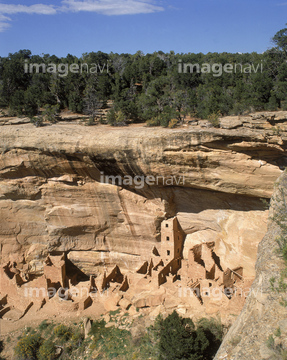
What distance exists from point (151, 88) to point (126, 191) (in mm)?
7539

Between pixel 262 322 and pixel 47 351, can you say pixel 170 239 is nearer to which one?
pixel 47 351

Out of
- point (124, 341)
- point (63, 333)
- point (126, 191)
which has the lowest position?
point (63, 333)

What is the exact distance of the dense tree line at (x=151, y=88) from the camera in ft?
42.9

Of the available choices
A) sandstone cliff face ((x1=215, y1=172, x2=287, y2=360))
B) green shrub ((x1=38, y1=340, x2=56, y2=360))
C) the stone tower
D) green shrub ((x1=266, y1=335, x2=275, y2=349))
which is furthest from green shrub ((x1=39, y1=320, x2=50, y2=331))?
green shrub ((x1=266, y1=335, x2=275, y2=349))

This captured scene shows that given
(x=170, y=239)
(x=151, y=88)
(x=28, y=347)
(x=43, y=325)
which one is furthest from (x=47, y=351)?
(x=151, y=88)

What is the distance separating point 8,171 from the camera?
1351cm

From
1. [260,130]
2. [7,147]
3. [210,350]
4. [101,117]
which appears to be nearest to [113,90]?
[101,117]

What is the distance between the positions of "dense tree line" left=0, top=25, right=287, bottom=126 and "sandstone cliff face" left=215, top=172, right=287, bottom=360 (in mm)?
5780

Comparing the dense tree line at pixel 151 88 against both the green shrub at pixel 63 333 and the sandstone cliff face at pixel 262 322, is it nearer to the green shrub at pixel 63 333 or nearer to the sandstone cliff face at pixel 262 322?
the sandstone cliff face at pixel 262 322

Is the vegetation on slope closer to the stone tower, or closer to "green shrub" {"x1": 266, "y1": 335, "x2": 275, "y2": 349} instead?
the stone tower

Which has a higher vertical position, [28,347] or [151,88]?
[151,88]

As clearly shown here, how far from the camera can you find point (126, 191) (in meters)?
13.3

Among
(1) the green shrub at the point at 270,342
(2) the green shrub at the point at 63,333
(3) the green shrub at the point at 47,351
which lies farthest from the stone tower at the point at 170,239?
(1) the green shrub at the point at 270,342

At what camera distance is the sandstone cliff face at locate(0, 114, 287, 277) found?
414 inches
